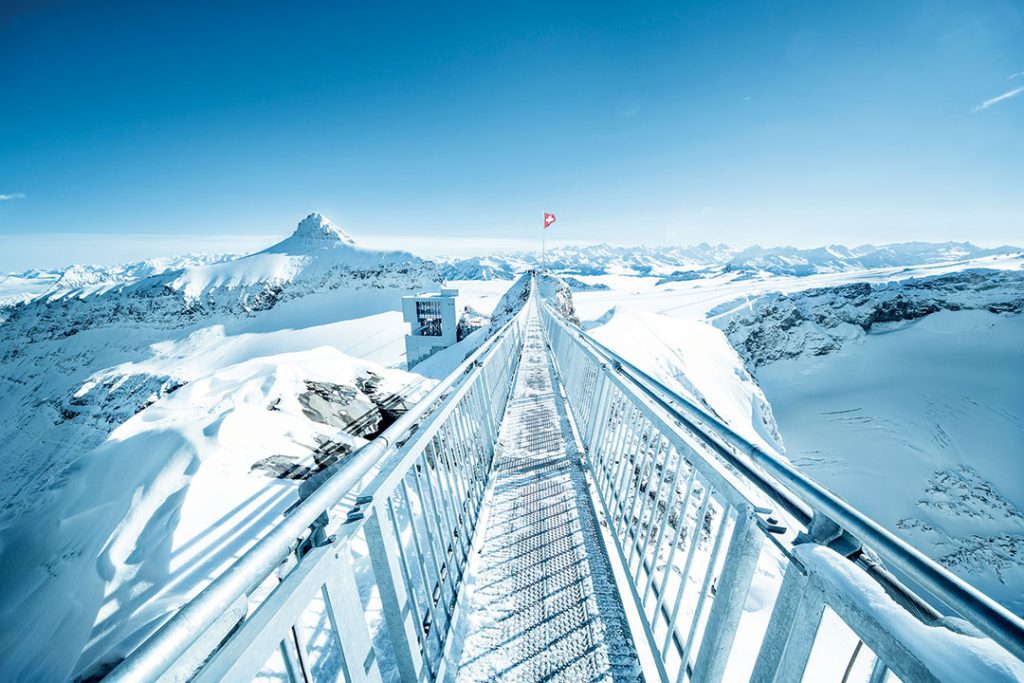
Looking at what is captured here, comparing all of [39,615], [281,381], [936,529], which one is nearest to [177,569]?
[39,615]

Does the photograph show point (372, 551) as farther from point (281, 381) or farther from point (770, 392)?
point (770, 392)

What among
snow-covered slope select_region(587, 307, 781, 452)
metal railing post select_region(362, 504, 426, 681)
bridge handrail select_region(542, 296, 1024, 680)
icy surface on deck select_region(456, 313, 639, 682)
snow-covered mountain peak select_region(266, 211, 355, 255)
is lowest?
snow-covered slope select_region(587, 307, 781, 452)

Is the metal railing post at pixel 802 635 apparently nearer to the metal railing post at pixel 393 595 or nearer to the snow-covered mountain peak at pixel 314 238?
the metal railing post at pixel 393 595

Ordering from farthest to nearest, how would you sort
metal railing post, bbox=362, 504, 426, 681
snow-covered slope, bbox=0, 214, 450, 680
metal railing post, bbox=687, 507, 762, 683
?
snow-covered slope, bbox=0, 214, 450, 680
metal railing post, bbox=362, 504, 426, 681
metal railing post, bbox=687, 507, 762, 683

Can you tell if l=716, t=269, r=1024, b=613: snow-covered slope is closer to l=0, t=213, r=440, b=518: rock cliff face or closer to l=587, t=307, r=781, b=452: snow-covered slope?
l=587, t=307, r=781, b=452: snow-covered slope

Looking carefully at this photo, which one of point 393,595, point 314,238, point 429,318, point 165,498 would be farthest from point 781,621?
point 314,238

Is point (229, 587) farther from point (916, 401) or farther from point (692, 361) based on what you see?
point (916, 401)

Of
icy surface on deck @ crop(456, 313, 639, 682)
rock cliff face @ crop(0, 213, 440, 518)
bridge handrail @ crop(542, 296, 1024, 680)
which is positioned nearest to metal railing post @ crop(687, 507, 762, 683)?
bridge handrail @ crop(542, 296, 1024, 680)
